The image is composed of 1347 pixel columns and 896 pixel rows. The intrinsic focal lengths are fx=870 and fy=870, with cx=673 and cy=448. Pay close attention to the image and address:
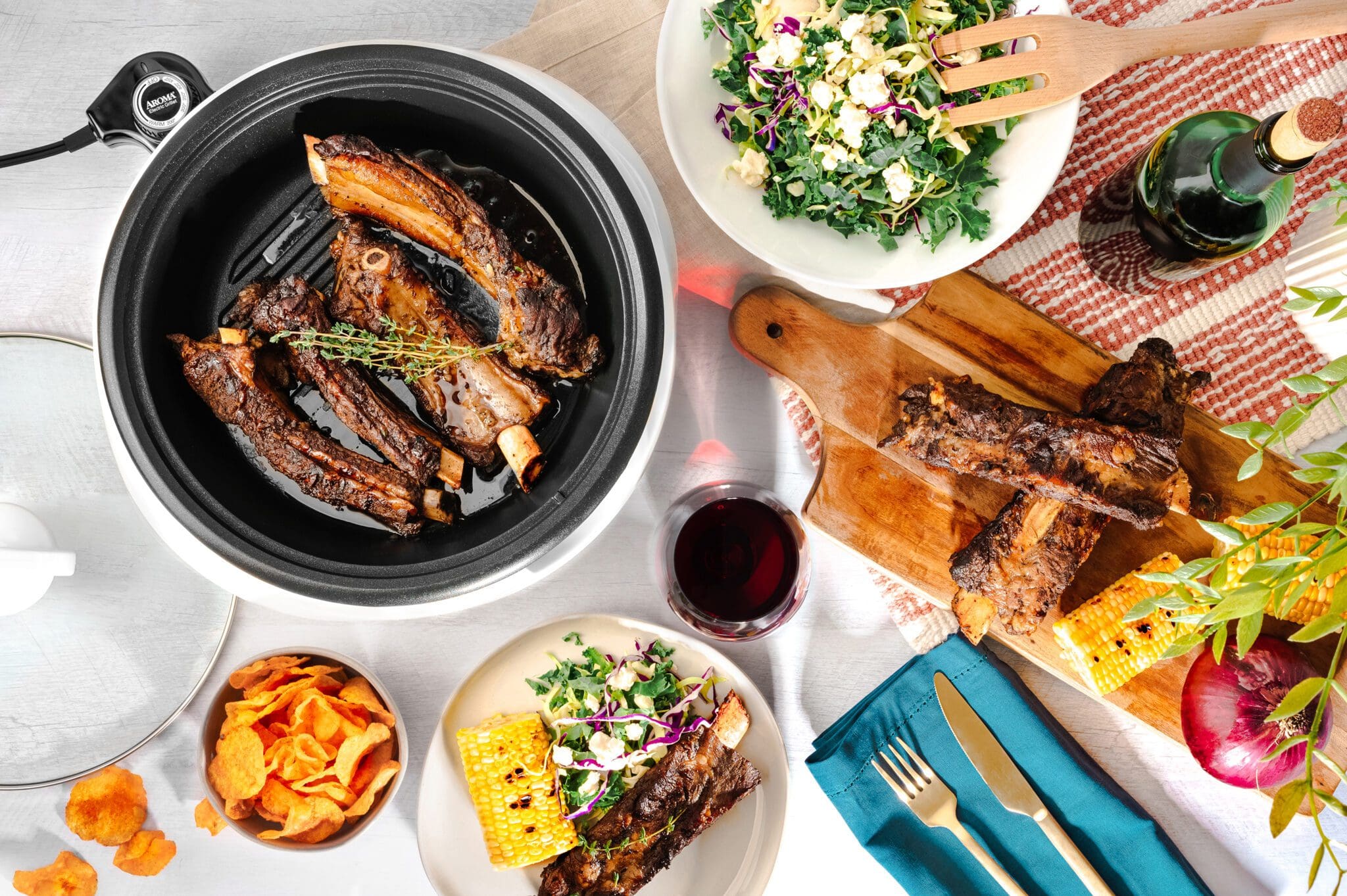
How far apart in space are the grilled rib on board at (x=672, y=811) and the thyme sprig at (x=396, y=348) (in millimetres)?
1005

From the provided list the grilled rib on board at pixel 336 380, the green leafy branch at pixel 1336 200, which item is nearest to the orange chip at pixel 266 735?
the grilled rib on board at pixel 336 380

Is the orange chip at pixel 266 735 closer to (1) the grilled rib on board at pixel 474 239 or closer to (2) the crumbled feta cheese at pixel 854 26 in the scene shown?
(1) the grilled rib on board at pixel 474 239

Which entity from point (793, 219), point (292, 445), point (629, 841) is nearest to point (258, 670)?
point (292, 445)

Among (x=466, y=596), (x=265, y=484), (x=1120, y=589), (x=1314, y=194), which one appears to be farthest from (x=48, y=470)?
(x=1314, y=194)

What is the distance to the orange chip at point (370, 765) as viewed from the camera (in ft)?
6.67

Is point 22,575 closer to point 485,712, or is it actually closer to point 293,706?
point 293,706

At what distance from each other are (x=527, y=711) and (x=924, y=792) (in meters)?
1.00

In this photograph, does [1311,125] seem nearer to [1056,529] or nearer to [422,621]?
[1056,529]

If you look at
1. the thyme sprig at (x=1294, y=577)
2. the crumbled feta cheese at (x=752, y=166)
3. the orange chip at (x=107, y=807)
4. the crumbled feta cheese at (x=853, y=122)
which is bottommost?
the orange chip at (x=107, y=807)

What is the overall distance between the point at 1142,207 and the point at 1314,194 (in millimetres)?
525

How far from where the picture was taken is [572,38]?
1.98 meters

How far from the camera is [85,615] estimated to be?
2115mm

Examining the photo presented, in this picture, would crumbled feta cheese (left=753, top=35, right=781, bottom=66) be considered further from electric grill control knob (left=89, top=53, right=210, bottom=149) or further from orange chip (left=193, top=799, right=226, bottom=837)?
orange chip (left=193, top=799, right=226, bottom=837)

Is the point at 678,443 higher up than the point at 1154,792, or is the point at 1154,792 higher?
the point at 678,443
